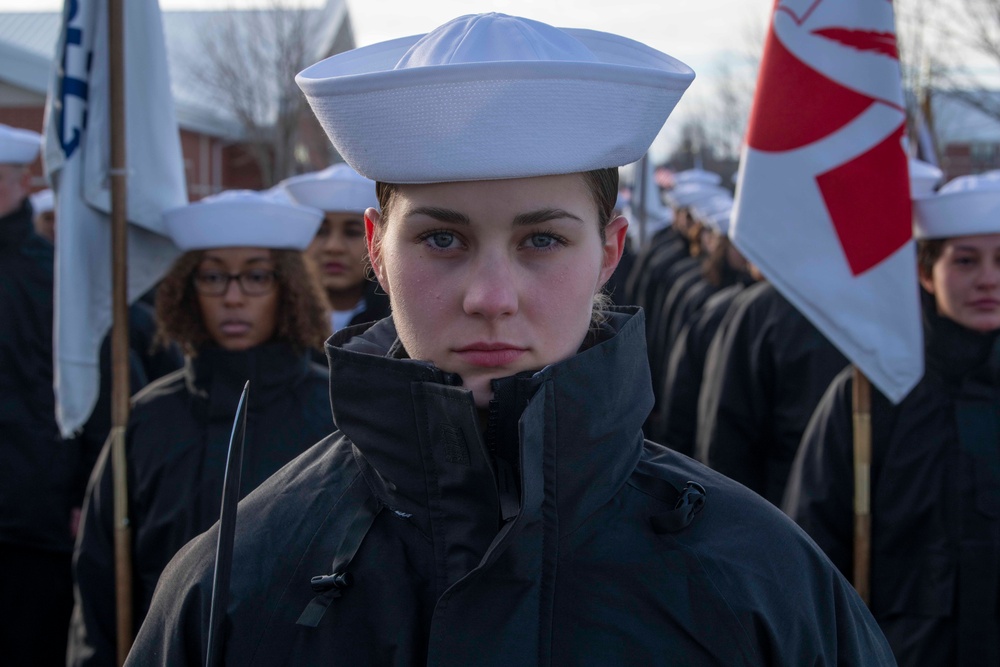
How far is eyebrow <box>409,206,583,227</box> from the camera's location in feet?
5.61

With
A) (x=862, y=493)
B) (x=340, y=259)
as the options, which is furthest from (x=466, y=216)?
(x=340, y=259)

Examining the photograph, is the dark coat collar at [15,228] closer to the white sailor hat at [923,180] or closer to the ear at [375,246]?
the ear at [375,246]

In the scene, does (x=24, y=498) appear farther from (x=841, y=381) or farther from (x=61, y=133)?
(x=841, y=381)

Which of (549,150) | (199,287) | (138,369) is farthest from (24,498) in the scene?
(549,150)

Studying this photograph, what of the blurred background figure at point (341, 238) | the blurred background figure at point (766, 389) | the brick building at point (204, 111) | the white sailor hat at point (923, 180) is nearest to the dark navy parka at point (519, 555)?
the blurred background figure at point (766, 389)

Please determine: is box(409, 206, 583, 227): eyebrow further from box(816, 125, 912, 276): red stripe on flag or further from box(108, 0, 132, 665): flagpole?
box(816, 125, 912, 276): red stripe on flag

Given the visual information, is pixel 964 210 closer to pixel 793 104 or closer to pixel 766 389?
pixel 793 104

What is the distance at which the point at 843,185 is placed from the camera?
3.83 m

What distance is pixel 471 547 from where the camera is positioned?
66.4 inches

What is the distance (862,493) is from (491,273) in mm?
2385

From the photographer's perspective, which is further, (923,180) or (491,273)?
(923,180)

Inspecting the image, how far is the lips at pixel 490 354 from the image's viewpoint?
1.71 meters

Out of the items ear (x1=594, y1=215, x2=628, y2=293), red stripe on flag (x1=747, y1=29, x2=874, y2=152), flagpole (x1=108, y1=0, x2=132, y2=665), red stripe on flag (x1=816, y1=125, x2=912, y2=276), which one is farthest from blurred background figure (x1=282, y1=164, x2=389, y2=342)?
ear (x1=594, y1=215, x2=628, y2=293)

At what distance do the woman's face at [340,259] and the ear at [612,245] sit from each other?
3499 millimetres
